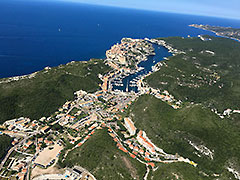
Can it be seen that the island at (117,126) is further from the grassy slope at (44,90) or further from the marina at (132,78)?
the marina at (132,78)

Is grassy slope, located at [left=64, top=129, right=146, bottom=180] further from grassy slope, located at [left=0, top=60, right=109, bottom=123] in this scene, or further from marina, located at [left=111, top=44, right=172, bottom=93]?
marina, located at [left=111, top=44, right=172, bottom=93]

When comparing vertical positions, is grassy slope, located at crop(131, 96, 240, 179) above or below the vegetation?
above

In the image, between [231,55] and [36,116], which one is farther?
[231,55]

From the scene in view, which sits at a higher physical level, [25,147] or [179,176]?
[179,176]

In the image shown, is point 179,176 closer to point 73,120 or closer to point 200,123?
point 200,123

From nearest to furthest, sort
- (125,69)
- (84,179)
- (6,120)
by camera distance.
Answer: (84,179), (6,120), (125,69)

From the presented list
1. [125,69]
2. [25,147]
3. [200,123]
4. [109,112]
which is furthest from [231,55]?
[25,147]

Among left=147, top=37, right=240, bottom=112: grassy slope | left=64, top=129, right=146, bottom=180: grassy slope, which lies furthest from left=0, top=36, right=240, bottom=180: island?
left=147, top=37, right=240, bottom=112: grassy slope

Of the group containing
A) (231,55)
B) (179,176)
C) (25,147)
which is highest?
(231,55)
